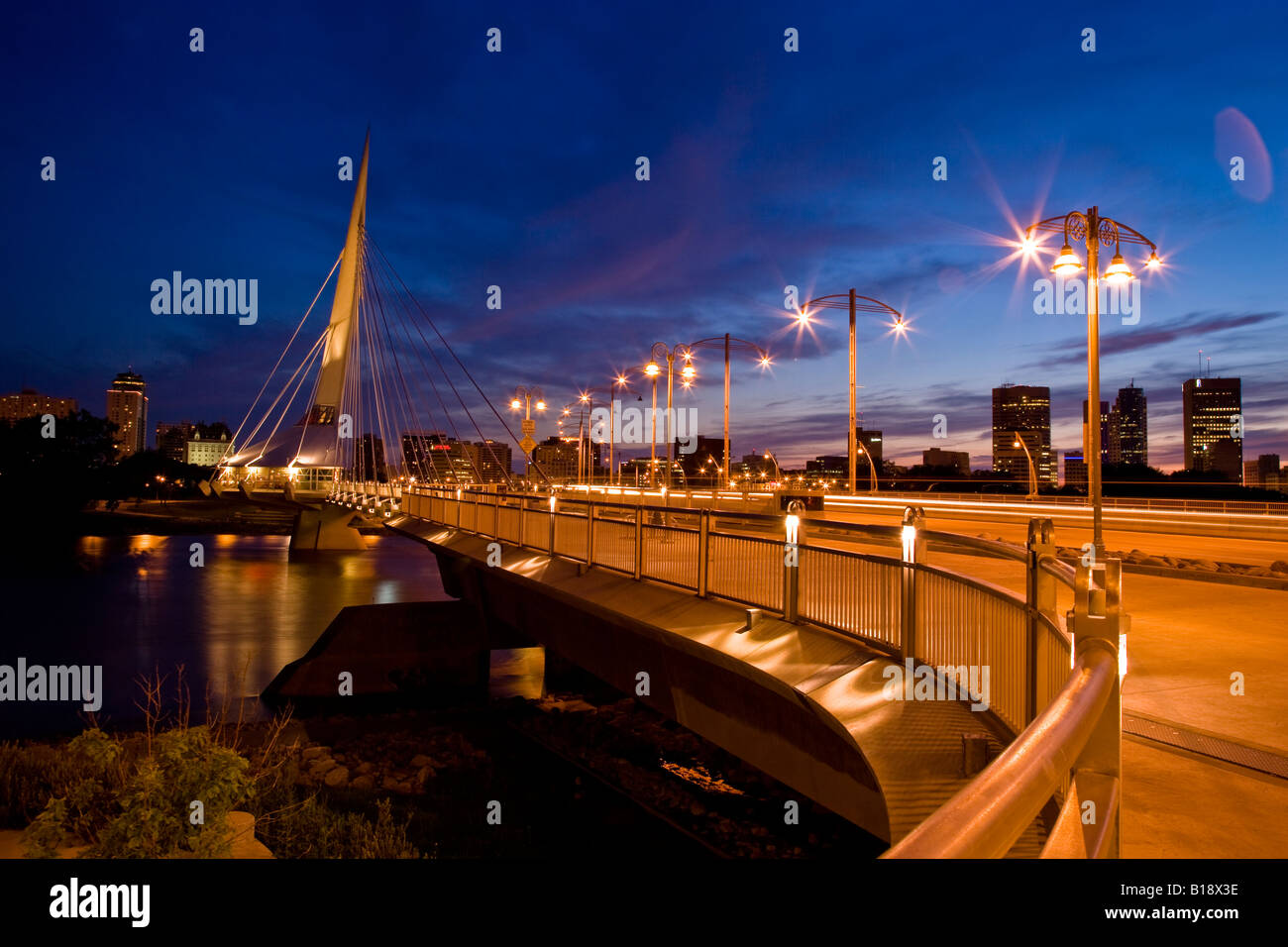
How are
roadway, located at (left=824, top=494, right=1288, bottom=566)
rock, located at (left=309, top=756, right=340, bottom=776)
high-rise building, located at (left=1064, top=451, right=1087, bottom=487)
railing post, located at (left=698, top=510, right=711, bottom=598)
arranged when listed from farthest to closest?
1. high-rise building, located at (left=1064, top=451, right=1087, bottom=487)
2. roadway, located at (left=824, top=494, right=1288, bottom=566)
3. rock, located at (left=309, top=756, right=340, bottom=776)
4. railing post, located at (left=698, top=510, right=711, bottom=598)

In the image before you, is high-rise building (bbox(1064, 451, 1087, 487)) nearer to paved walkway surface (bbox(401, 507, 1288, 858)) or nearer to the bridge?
paved walkway surface (bbox(401, 507, 1288, 858))

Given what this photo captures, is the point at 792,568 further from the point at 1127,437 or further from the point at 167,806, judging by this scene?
the point at 1127,437

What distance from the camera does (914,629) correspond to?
6.91 meters

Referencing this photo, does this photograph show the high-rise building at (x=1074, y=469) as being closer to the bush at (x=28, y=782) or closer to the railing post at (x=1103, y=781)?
the bush at (x=28, y=782)

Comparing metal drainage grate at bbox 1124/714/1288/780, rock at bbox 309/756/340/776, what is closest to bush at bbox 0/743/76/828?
rock at bbox 309/756/340/776

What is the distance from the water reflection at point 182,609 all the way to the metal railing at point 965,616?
719cm

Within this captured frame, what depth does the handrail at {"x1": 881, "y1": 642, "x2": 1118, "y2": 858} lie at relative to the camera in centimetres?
142

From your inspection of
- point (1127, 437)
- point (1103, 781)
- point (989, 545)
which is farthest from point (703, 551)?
point (1127, 437)

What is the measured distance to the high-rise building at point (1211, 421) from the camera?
89.8 metres

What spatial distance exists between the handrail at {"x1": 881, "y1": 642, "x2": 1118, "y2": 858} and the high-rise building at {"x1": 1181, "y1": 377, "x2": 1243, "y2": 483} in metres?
105

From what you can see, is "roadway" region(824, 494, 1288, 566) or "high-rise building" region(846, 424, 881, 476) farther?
"high-rise building" region(846, 424, 881, 476)

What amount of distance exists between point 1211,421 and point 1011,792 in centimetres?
10854

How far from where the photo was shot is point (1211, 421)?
299 feet
